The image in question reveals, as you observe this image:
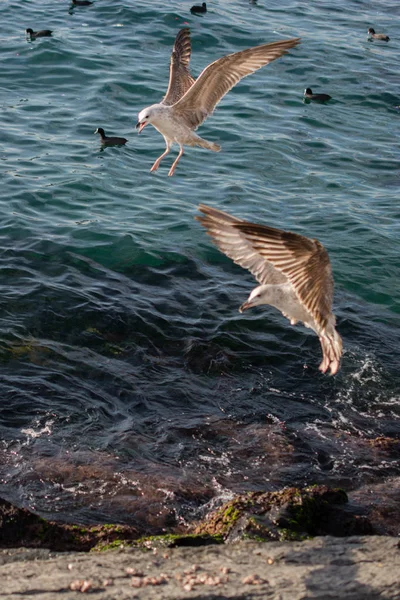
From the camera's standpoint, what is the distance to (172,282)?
37.3ft

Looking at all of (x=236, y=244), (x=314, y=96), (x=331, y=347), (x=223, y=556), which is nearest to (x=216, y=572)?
(x=223, y=556)

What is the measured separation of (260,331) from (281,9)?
15177 millimetres

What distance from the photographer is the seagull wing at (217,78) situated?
9.16m

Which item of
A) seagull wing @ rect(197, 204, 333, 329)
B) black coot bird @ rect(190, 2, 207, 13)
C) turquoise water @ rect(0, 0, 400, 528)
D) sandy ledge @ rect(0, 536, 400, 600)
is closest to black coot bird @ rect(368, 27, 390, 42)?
turquoise water @ rect(0, 0, 400, 528)

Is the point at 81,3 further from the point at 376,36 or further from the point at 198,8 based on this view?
the point at 376,36

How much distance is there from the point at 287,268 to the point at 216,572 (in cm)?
217

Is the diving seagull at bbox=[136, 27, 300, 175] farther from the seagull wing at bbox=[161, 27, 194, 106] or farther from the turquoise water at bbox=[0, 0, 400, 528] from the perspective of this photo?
the turquoise water at bbox=[0, 0, 400, 528]

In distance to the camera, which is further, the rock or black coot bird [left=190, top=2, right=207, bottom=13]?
black coot bird [left=190, top=2, right=207, bottom=13]

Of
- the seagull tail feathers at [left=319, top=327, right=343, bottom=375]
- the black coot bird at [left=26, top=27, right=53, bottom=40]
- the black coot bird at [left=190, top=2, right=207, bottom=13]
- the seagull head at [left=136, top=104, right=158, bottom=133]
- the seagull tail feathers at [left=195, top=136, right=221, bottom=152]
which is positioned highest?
the seagull head at [left=136, top=104, right=158, bottom=133]

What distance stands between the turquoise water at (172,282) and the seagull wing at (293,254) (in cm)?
175

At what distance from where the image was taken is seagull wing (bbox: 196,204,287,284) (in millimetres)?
6777

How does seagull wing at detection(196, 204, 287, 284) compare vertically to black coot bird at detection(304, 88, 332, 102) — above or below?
above

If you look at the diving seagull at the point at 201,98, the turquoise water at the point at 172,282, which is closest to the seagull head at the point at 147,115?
the diving seagull at the point at 201,98

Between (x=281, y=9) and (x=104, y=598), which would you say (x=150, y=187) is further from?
(x=281, y=9)
